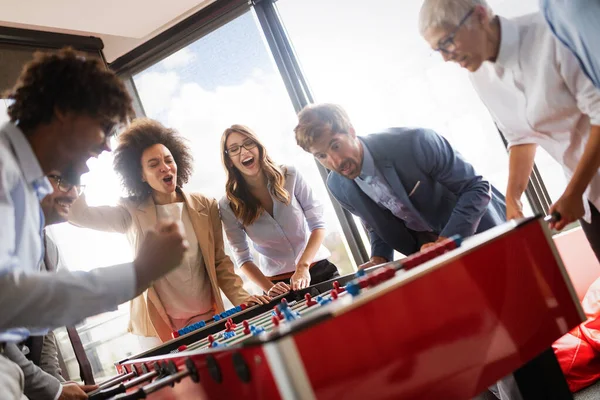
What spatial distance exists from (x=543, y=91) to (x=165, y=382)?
4.79 ft

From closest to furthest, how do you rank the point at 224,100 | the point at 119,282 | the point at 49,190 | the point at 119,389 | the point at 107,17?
the point at 119,282, the point at 49,190, the point at 119,389, the point at 107,17, the point at 224,100

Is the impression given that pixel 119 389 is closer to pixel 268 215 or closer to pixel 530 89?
pixel 268 215

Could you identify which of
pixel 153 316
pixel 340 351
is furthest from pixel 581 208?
pixel 153 316

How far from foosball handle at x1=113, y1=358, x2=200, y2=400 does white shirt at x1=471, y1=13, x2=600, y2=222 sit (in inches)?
53.4

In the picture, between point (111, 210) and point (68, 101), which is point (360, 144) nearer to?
point (68, 101)

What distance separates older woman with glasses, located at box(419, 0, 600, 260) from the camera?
168cm

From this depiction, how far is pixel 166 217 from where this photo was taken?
301 centimetres

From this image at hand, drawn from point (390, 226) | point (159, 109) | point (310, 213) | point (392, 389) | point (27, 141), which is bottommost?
point (392, 389)

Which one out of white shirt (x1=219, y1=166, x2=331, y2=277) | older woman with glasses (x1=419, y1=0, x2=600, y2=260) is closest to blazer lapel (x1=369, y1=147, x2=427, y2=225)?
older woman with glasses (x1=419, y1=0, x2=600, y2=260)

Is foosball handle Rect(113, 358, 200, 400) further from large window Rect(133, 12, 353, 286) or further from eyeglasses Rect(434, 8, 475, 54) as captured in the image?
large window Rect(133, 12, 353, 286)

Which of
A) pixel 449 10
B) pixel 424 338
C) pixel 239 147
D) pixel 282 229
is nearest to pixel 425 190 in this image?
pixel 449 10

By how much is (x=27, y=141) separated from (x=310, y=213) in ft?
6.13

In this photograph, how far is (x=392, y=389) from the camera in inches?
45.0

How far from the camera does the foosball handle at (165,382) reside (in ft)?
4.56
